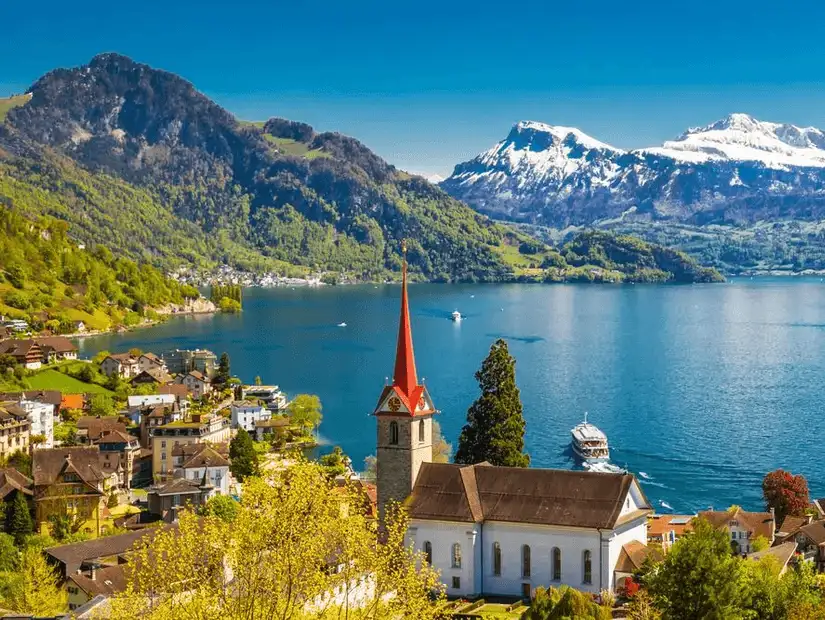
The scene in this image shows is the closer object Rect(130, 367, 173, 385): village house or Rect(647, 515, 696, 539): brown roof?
Rect(647, 515, 696, 539): brown roof

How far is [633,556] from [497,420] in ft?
43.5

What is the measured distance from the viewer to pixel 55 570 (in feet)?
145

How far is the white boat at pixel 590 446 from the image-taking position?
80.6m

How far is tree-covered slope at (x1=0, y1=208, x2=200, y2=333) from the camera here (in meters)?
150

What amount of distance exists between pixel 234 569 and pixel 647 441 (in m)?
75.3

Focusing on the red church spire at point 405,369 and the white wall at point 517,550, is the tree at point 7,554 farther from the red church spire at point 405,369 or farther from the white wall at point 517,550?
the red church spire at point 405,369

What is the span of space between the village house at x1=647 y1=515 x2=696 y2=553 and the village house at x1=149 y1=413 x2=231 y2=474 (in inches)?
1319

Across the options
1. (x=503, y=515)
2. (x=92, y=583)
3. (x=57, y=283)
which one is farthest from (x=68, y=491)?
(x=57, y=283)

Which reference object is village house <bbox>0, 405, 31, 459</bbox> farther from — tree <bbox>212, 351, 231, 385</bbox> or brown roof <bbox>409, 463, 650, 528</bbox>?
tree <bbox>212, 351, 231, 385</bbox>

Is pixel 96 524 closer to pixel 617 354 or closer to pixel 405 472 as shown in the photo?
pixel 405 472

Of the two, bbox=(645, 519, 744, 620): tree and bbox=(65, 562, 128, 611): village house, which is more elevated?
bbox=(645, 519, 744, 620): tree

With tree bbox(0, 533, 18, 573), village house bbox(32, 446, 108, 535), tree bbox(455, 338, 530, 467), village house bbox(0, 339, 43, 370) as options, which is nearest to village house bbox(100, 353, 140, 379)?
village house bbox(0, 339, 43, 370)

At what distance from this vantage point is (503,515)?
40.1 meters

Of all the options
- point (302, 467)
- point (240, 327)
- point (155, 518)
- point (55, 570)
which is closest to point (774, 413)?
point (155, 518)
